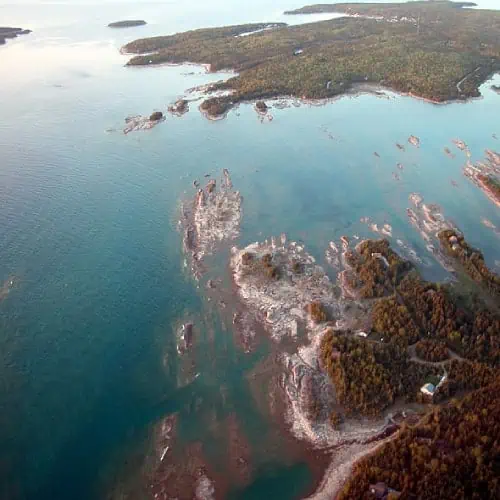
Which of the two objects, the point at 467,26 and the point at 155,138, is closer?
the point at 155,138

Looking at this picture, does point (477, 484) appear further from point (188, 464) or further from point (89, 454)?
point (89, 454)

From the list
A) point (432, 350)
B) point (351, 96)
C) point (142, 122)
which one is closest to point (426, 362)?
point (432, 350)

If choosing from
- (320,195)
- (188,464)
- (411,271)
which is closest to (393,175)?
(320,195)

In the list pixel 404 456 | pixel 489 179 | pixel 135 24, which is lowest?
pixel 135 24

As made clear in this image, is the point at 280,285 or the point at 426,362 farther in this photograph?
the point at 280,285

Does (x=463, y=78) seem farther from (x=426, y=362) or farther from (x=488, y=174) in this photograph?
(x=426, y=362)

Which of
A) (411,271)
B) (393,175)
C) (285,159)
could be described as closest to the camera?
(411,271)

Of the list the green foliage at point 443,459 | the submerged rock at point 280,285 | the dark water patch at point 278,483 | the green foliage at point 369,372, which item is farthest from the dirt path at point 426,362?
the dark water patch at point 278,483

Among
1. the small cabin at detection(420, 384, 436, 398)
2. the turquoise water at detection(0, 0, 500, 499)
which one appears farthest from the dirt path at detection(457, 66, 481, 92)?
the small cabin at detection(420, 384, 436, 398)
